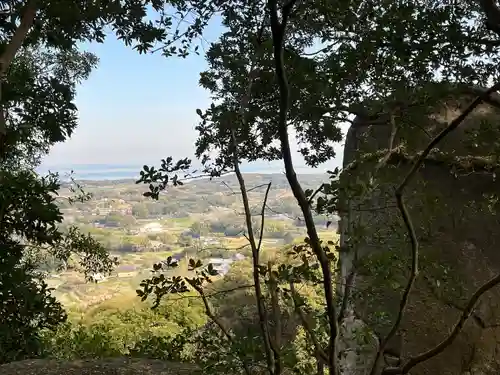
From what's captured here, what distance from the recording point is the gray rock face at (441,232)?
226 cm

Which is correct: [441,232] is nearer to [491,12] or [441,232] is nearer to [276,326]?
[491,12]

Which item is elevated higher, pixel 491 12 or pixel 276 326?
pixel 491 12

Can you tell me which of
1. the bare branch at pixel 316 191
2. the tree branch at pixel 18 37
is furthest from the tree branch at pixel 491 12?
the tree branch at pixel 18 37

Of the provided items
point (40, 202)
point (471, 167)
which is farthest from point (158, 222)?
point (471, 167)

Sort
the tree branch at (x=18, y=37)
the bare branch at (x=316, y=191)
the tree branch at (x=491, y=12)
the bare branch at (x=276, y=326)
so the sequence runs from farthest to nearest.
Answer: the tree branch at (x=18, y=37)
the tree branch at (x=491, y=12)
the bare branch at (x=276, y=326)
the bare branch at (x=316, y=191)

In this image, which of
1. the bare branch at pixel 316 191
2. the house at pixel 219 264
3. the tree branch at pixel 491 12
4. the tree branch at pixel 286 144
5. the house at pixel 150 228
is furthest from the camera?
the house at pixel 150 228

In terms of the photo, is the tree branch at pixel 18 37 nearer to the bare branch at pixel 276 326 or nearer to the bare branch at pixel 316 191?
the bare branch at pixel 276 326

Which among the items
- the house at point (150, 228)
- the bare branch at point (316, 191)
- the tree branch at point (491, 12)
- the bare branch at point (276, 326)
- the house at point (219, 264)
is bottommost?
the house at point (150, 228)

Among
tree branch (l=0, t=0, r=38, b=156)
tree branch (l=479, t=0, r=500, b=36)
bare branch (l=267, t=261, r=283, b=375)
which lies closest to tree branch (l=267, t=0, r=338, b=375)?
bare branch (l=267, t=261, r=283, b=375)

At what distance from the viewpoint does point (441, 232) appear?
4.37 meters

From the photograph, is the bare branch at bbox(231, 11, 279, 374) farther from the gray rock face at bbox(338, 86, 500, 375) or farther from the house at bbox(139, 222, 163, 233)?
the house at bbox(139, 222, 163, 233)

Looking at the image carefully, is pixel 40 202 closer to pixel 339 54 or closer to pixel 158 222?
pixel 339 54

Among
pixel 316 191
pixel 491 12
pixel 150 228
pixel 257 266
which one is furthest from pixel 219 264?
pixel 150 228

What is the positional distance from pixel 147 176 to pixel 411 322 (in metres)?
3.07
